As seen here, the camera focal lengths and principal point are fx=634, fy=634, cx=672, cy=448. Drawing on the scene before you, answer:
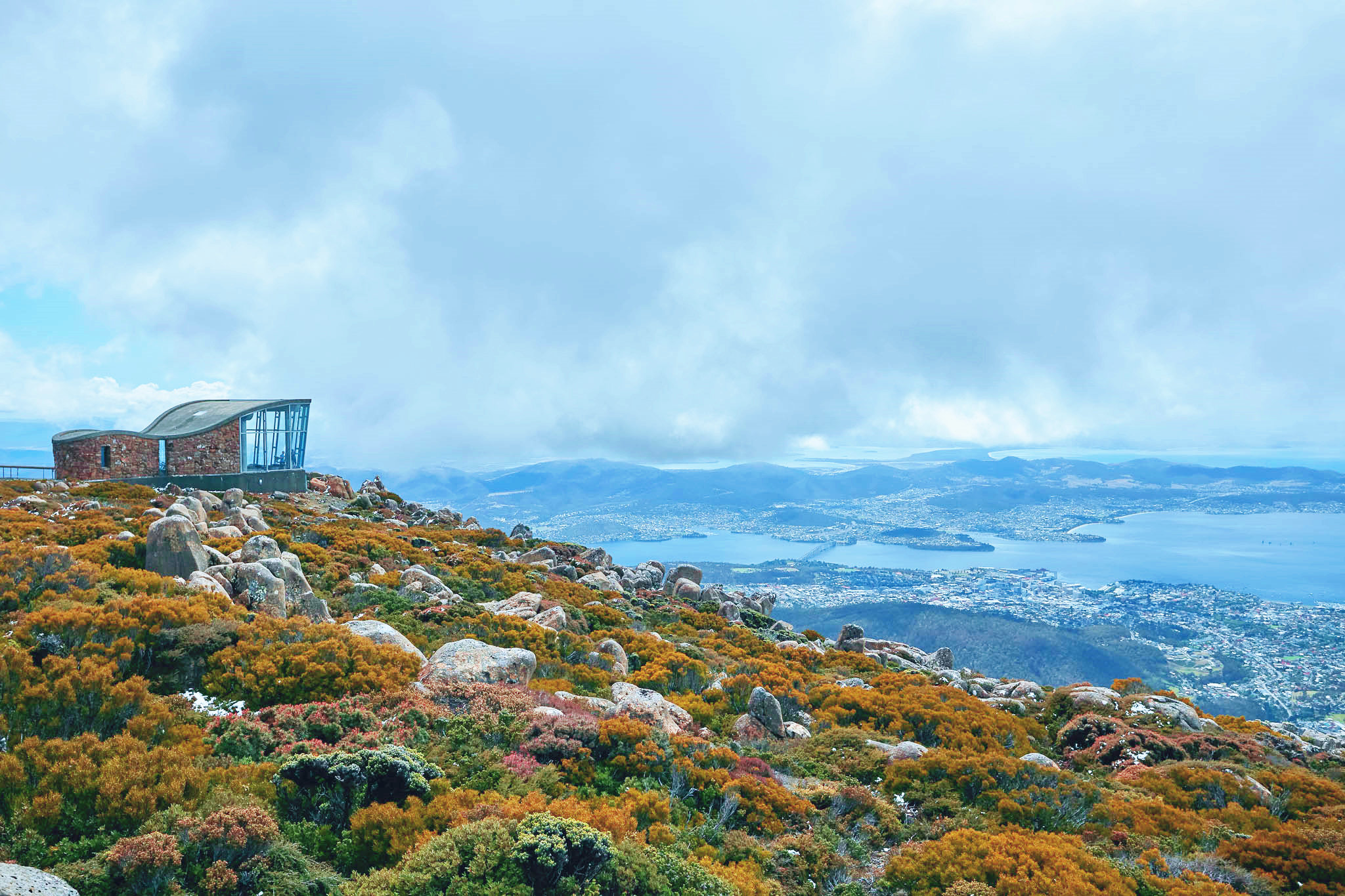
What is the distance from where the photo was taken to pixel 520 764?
9625 millimetres

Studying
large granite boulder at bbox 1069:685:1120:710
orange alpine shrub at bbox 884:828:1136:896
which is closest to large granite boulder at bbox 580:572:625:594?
large granite boulder at bbox 1069:685:1120:710

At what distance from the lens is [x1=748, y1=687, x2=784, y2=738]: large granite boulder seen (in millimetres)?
15422

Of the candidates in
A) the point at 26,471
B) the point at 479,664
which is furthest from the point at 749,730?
the point at 26,471

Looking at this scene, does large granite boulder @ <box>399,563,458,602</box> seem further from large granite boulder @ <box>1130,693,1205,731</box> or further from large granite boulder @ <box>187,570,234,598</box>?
large granite boulder @ <box>1130,693,1205,731</box>

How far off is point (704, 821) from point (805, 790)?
9.36 feet

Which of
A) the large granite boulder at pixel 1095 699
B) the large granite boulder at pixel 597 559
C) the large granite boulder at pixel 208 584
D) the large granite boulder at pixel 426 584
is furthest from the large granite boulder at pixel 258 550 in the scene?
the large granite boulder at pixel 1095 699

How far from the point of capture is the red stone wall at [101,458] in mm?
36031

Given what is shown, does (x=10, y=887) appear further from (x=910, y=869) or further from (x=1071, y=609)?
(x=1071, y=609)

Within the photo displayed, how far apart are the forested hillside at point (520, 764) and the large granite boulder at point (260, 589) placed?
0.21 feet

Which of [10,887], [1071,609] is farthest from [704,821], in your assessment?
[1071,609]

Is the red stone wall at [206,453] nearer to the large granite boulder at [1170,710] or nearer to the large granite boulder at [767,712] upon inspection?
the large granite boulder at [767,712]

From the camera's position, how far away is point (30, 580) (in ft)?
44.4

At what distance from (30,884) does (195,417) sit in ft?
154

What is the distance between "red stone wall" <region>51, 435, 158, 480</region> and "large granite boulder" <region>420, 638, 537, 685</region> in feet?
115
